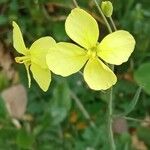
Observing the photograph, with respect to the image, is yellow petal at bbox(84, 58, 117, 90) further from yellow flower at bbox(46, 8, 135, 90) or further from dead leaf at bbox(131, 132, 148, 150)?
dead leaf at bbox(131, 132, 148, 150)

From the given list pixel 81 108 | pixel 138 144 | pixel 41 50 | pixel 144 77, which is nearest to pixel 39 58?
pixel 41 50

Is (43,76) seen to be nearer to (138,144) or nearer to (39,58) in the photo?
(39,58)

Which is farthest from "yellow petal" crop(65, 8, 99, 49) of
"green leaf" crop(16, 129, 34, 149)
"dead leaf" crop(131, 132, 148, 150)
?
"dead leaf" crop(131, 132, 148, 150)

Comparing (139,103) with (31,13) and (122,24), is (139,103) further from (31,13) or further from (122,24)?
(31,13)

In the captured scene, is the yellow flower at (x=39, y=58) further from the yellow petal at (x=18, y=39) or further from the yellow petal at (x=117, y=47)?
the yellow petal at (x=117, y=47)

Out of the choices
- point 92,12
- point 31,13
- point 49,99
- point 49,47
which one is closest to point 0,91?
point 49,99
